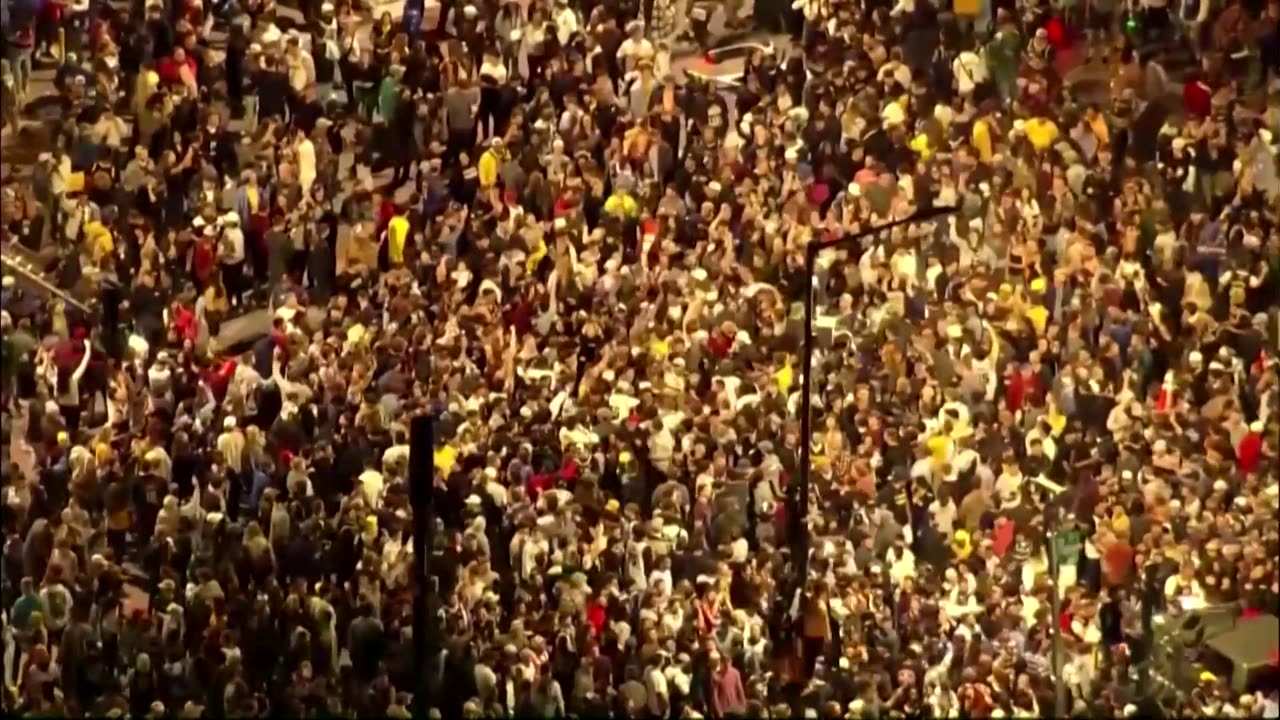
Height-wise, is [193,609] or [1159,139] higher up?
[1159,139]

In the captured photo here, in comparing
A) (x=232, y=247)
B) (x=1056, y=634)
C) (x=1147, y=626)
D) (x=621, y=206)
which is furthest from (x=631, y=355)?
(x=1147, y=626)

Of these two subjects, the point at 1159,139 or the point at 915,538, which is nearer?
the point at 915,538

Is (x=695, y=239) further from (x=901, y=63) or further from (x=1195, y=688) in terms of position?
(x=1195, y=688)

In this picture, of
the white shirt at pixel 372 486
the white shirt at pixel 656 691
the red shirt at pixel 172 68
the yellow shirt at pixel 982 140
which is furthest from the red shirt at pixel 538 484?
the yellow shirt at pixel 982 140

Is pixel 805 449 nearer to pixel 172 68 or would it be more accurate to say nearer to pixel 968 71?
pixel 968 71

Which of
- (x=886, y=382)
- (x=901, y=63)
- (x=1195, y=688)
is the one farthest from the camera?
(x=901, y=63)

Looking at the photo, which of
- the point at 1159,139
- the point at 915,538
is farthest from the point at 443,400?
the point at 1159,139
